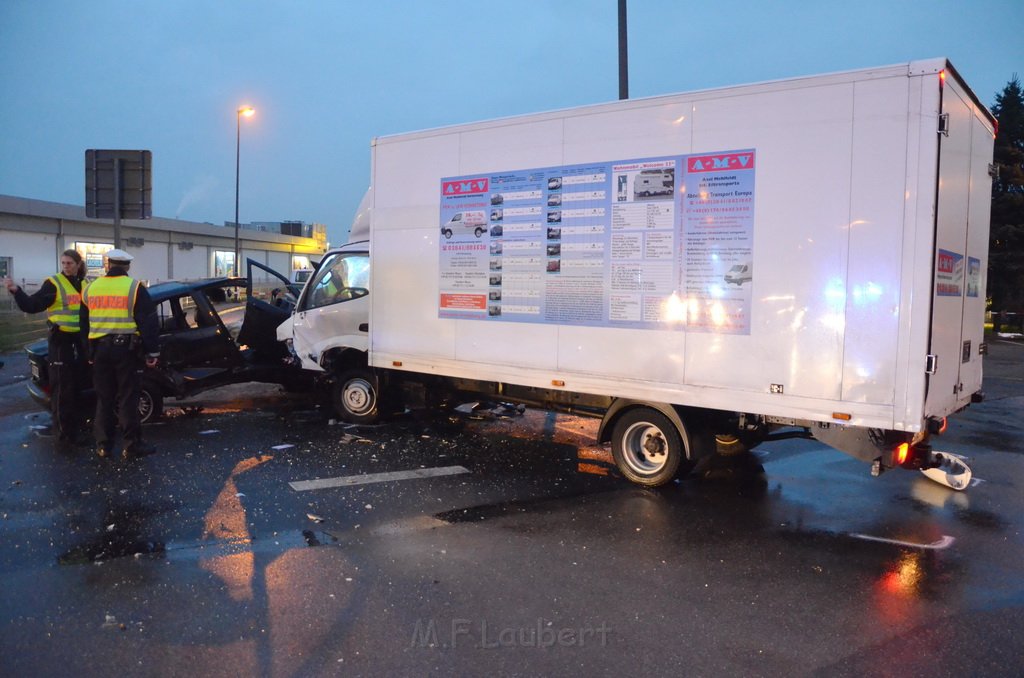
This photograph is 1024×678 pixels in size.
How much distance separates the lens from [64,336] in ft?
24.8

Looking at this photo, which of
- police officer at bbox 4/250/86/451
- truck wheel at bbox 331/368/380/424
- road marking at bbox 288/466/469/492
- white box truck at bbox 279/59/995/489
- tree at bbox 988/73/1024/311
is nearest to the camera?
white box truck at bbox 279/59/995/489

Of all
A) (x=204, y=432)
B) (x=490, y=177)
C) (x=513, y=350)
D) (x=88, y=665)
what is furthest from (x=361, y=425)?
(x=88, y=665)

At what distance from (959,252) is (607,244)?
260 centimetres

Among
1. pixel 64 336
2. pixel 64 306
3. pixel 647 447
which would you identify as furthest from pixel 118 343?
pixel 647 447

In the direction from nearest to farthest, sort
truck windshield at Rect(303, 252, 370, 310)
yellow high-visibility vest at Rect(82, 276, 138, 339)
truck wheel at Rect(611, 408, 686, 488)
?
truck wheel at Rect(611, 408, 686, 488), yellow high-visibility vest at Rect(82, 276, 138, 339), truck windshield at Rect(303, 252, 370, 310)

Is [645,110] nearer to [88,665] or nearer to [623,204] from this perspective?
[623,204]

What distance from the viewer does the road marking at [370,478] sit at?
6.39 m

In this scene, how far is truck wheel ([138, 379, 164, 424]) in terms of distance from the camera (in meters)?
8.68

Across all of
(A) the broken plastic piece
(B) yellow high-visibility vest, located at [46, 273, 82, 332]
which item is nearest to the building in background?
(B) yellow high-visibility vest, located at [46, 273, 82, 332]

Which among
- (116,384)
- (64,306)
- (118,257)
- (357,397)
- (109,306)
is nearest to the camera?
(109,306)

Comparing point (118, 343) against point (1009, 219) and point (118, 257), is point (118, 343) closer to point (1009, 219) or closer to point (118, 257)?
point (118, 257)

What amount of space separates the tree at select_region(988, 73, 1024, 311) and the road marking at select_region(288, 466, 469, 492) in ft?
81.8

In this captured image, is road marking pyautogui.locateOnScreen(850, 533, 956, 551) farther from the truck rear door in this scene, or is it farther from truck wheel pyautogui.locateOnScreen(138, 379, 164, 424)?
truck wheel pyautogui.locateOnScreen(138, 379, 164, 424)

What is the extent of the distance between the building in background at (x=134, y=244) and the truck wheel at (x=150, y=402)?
1561 cm
